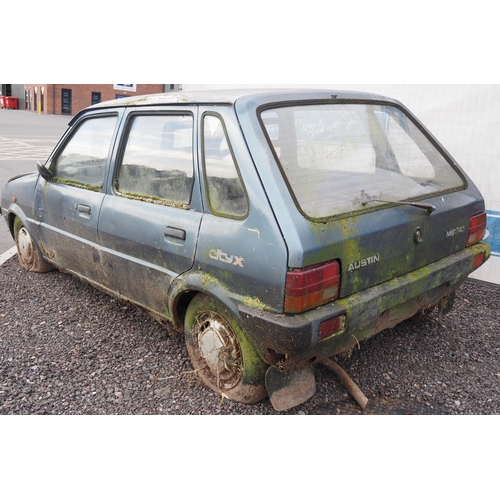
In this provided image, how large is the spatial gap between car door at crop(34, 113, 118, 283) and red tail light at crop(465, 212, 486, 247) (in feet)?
8.75

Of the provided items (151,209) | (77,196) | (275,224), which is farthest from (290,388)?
(77,196)

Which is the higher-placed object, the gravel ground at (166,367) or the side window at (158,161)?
the side window at (158,161)

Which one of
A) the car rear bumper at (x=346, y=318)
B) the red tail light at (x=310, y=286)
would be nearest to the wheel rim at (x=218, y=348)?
the car rear bumper at (x=346, y=318)

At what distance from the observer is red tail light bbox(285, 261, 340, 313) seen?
105 inches

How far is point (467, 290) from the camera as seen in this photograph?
17.0ft

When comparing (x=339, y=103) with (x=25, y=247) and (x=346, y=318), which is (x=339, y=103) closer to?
(x=346, y=318)

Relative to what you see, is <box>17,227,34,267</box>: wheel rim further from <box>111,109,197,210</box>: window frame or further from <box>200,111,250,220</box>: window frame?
<box>200,111,250,220</box>: window frame

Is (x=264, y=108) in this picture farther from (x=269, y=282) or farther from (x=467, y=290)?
(x=467, y=290)

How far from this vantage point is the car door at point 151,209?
3312 mm

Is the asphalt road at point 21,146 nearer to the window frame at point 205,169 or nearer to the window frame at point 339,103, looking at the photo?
the window frame at point 205,169

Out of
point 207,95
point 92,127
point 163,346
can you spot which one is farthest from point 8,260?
point 207,95

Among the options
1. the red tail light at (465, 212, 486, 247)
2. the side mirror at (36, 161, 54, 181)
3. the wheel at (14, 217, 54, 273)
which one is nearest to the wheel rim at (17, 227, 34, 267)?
the wheel at (14, 217, 54, 273)

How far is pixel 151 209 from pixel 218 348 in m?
1.02

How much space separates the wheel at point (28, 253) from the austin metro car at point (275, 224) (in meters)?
1.57
